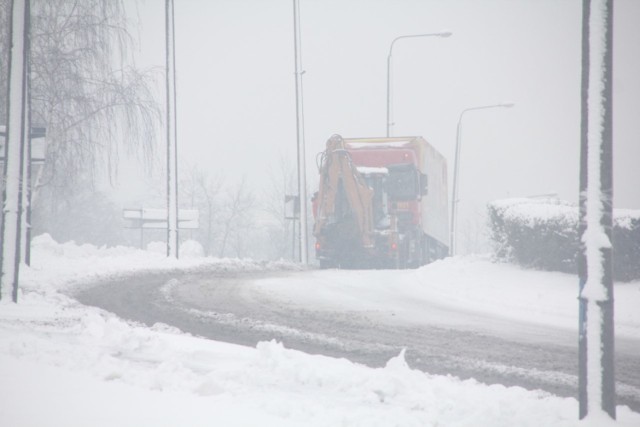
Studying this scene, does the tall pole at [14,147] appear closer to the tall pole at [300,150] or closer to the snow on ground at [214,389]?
the snow on ground at [214,389]

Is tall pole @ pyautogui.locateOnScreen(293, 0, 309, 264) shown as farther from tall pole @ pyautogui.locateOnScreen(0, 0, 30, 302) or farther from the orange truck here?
tall pole @ pyautogui.locateOnScreen(0, 0, 30, 302)

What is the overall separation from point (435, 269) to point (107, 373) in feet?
42.8

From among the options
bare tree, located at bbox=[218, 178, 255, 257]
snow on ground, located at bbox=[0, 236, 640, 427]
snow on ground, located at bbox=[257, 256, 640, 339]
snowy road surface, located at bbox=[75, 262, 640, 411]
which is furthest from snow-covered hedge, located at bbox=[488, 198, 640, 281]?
bare tree, located at bbox=[218, 178, 255, 257]

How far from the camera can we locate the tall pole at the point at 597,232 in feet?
14.7

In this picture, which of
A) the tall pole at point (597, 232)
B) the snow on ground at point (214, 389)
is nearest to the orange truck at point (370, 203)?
the snow on ground at point (214, 389)

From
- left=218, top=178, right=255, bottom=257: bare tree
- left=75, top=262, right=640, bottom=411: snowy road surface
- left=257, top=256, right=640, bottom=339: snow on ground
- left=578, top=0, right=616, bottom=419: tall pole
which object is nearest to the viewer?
left=578, top=0, right=616, bottom=419: tall pole

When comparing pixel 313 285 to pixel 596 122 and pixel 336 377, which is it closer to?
pixel 336 377

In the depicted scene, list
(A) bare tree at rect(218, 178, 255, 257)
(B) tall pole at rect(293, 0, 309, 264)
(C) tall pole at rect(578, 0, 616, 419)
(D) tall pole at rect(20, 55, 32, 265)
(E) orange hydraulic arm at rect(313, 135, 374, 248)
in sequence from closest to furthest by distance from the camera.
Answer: (C) tall pole at rect(578, 0, 616, 419) → (D) tall pole at rect(20, 55, 32, 265) → (E) orange hydraulic arm at rect(313, 135, 374, 248) → (B) tall pole at rect(293, 0, 309, 264) → (A) bare tree at rect(218, 178, 255, 257)

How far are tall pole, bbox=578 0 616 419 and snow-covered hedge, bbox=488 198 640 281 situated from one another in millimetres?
9281

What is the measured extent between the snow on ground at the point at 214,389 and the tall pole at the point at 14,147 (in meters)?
2.67

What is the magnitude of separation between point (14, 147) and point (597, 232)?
8.47m

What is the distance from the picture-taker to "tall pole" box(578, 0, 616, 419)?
177 inches

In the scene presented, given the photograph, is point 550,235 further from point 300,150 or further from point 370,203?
point 300,150

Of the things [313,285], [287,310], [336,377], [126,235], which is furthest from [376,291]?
[126,235]
